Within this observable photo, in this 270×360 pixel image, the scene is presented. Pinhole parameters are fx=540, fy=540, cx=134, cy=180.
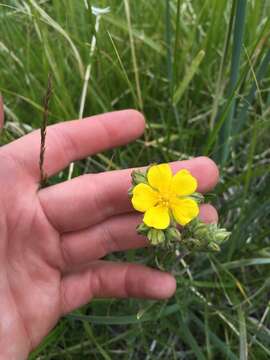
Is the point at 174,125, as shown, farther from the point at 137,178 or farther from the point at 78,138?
the point at 137,178

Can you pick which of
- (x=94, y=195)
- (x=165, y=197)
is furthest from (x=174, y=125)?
(x=165, y=197)

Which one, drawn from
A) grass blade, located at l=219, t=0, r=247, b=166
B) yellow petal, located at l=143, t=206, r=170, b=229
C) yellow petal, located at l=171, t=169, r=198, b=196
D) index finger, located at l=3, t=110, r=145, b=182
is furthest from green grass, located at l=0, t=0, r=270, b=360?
yellow petal, located at l=143, t=206, r=170, b=229

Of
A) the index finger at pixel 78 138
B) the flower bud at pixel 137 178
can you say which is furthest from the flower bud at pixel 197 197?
the index finger at pixel 78 138

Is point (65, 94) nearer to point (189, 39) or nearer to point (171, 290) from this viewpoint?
point (189, 39)

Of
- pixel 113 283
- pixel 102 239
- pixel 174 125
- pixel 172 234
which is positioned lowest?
pixel 113 283

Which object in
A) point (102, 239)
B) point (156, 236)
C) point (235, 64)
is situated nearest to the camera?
point (156, 236)

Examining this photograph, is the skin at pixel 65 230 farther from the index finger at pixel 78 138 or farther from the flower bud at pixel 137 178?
the flower bud at pixel 137 178

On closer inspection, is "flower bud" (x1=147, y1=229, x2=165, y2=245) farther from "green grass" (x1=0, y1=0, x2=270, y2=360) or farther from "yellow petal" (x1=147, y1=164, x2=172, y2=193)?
"green grass" (x1=0, y1=0, x2=270, y2=360)
